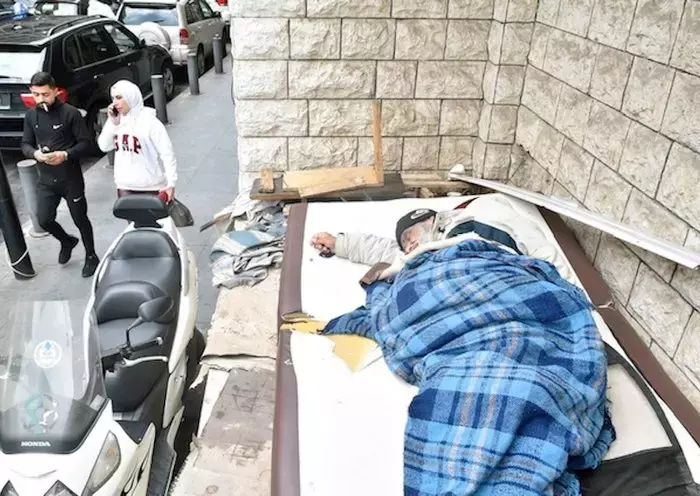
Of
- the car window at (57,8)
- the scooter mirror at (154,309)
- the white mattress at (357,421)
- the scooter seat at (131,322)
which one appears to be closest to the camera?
the white mattress at (357,421)

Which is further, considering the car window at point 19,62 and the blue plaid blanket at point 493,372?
the car window at point 19,62

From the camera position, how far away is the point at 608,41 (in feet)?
10.5

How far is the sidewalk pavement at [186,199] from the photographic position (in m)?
4.80

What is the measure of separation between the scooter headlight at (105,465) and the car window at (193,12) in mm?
11355

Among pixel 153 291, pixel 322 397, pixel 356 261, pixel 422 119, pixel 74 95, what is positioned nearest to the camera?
pixel 322 397

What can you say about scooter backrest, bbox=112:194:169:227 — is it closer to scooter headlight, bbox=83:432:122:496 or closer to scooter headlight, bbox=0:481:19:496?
scooter headlight, bbox=83:432:122:496

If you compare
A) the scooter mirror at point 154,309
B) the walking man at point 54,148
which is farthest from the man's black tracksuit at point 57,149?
the scooter mirror at point 154,309

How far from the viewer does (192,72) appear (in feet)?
35.0

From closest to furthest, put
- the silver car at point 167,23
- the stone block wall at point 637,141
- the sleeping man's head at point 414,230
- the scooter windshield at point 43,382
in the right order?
1. the scooter windshield at point 43,382
2. the stone block wall at point 637,141
3. the sleeping man's head at point 414,230
4. the silver car at point 167,23

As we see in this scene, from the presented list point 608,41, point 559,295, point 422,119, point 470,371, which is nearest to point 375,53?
point 422,119

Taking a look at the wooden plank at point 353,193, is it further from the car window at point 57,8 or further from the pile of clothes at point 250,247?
the car window at point 57,8

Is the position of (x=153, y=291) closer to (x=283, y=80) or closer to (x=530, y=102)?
(x=283, y=80)

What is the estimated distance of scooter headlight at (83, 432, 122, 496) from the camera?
7.18 feet

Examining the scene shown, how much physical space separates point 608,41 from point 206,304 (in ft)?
10.8
